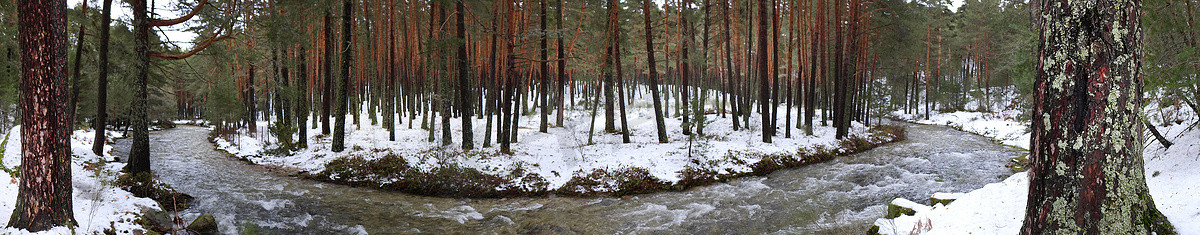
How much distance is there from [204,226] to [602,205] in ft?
21.1

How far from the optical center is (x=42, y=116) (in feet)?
15.5

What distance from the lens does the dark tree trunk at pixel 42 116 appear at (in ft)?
15.1

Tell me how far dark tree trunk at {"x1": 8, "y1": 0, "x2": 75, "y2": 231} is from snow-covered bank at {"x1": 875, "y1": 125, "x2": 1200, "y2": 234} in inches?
354

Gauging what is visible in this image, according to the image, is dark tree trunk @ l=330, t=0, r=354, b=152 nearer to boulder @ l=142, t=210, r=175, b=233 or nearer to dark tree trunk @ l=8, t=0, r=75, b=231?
boulder @ l=142, t=210, r=175, b=233

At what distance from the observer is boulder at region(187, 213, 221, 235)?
7089 mm

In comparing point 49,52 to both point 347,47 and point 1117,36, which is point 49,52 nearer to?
point 1117,36

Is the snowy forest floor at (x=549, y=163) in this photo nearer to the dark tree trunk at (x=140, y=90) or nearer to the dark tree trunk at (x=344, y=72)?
the dark tree trunk at (x=344, y=72)

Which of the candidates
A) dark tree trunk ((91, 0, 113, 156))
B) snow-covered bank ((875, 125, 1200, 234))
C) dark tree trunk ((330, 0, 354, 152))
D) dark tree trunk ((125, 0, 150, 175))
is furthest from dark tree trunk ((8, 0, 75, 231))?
dark tree trunk ((330, 0, 354, 152))

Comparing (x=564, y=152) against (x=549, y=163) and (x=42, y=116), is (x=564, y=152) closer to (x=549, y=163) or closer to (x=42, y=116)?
(x=549, y=163)

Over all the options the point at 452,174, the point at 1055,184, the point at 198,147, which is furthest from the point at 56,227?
the point at 198,147

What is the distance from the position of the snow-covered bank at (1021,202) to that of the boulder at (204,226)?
30.9 ft

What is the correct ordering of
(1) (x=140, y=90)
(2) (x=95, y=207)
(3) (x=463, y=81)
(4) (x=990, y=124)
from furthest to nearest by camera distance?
(4) (x=990, y=124)
(3) (x=463, y=81)
(1) (x=140, y=90)
(2) (x=95, y=207)

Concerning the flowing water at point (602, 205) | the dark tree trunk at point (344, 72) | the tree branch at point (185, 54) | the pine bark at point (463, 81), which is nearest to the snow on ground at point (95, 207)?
the flowing water at point (602, 205)

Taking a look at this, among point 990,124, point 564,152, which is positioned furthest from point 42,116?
point 990,124
